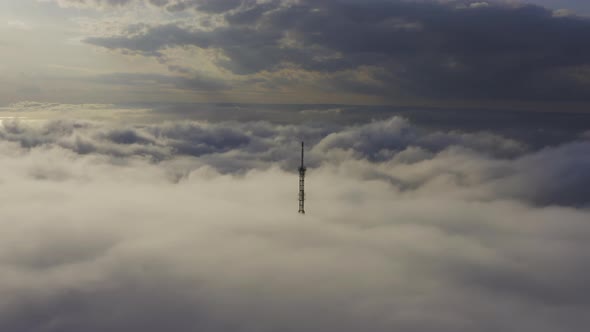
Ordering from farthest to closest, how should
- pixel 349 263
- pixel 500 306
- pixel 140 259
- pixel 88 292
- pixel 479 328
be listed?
pixel 140 259, pixel 349 263, pixel 88 292, pixel 500 306, pixel 479 328

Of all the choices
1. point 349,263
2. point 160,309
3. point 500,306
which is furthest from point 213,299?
point 500,306

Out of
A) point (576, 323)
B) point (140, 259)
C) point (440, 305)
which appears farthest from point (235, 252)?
point (576, 323)

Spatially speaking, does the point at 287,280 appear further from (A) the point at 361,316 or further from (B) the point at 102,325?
(B) the point at 102,325

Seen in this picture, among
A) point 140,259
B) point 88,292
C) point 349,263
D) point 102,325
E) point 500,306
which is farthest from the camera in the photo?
point 140,259

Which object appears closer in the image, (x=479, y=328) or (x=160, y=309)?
(x=479, y=328)

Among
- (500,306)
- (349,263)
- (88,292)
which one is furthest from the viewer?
(349,263)

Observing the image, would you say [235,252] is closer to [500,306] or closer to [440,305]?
[440,305]

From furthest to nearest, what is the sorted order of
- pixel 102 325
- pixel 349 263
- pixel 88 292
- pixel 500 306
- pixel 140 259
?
pixel 140 259, pixel 349 263, pixel 88 292, pixel 500 306, pixel 102 325

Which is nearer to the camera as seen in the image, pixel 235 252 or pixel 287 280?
pixel 287 280
